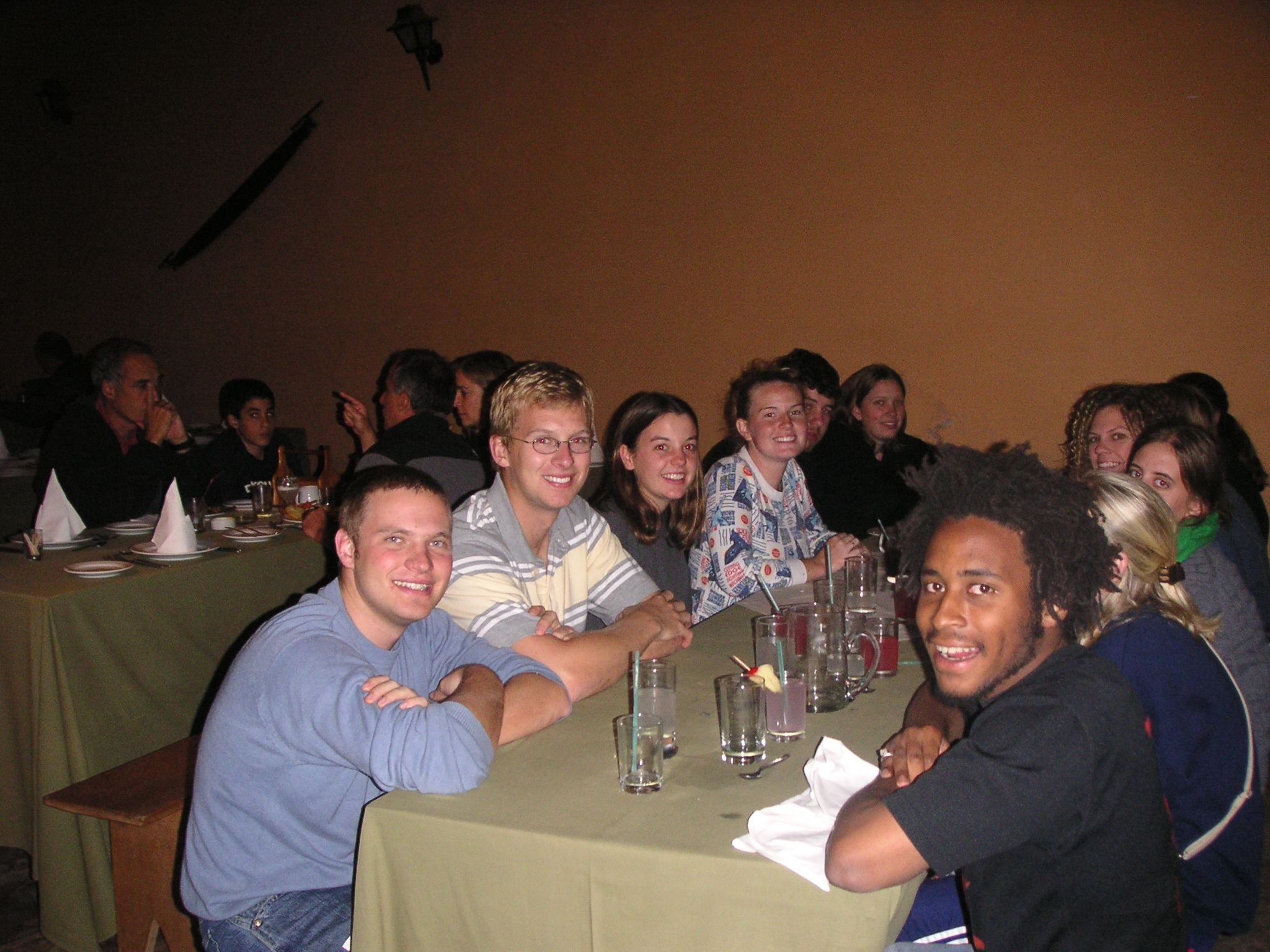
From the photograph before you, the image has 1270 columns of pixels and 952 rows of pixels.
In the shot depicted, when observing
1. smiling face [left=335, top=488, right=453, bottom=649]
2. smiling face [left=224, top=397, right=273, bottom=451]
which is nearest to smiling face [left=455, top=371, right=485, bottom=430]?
smiling face [left=224, top=397, right=273, bottom=451]

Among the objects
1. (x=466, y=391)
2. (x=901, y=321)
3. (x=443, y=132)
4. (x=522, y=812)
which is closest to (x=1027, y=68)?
(x=901, y=321)

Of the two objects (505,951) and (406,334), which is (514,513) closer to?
(505,951)

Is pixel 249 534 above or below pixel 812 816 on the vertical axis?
above

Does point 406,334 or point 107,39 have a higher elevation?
point 107,39

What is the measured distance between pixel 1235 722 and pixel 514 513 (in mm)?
1503

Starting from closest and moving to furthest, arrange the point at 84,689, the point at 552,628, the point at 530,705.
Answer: the point at 530,705
the point at 552,628
the point at 84,689

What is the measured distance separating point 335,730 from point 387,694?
9 centimetres

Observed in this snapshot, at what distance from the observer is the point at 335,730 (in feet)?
4.75

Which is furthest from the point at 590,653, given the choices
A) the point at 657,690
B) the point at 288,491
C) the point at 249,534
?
the point at 288,491

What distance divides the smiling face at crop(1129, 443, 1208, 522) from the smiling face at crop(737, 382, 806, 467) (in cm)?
114

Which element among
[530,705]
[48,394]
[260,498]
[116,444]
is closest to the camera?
[530,705]

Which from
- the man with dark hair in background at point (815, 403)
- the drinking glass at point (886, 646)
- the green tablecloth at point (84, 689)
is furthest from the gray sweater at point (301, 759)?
the man with dark hair in background at point (815, 403)

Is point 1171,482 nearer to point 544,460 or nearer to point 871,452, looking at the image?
point 544,460

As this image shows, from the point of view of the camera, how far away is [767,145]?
5402 millimetres
